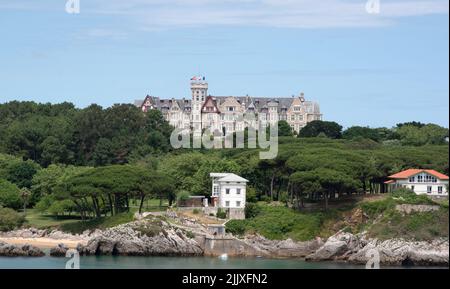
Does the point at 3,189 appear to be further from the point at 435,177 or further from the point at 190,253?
the point at 435,177

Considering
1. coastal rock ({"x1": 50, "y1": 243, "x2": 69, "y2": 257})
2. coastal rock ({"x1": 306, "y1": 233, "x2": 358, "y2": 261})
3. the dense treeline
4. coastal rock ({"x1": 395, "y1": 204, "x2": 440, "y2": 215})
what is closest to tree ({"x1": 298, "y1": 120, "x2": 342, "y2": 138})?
the dense treeline

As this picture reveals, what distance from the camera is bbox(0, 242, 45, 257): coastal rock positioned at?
131 ft

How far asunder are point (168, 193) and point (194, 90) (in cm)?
3024

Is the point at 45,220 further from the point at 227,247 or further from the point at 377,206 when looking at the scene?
the point at 377,206

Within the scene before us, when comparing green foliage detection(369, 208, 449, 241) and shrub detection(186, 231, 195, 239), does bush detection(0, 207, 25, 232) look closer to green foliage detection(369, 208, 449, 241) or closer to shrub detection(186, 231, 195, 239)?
shrub detection(186, 231, 195, 239)

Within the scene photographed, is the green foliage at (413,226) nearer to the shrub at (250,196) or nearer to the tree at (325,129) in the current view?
the shrub at (250,196)

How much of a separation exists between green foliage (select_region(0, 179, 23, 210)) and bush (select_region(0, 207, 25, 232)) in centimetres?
285

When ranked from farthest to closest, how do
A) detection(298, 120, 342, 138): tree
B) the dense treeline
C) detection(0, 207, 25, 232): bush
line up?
detection(298, 120, 342, 138): tree → detection(0, 207, 25, 232): bush → the dense treeline

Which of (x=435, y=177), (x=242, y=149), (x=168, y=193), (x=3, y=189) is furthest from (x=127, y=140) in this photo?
(x=435, y=177)

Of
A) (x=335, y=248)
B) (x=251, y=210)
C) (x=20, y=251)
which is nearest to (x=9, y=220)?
(x=20, y=251)

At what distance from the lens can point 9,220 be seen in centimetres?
4538

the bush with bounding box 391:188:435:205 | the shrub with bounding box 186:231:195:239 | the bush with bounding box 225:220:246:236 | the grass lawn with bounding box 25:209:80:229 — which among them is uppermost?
the bush with bounding box 391:188:435:205

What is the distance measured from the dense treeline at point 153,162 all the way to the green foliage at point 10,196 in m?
0.05

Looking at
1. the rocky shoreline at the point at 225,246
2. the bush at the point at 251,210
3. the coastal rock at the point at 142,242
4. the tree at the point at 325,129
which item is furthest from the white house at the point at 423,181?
the tree at the point at 325,129
